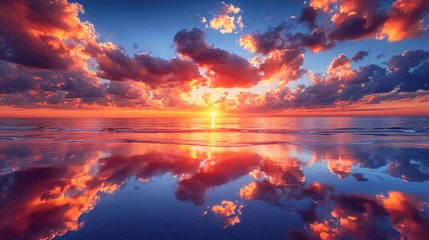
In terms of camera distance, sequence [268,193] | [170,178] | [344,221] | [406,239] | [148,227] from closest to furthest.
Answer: [406,239]
[148,227]
[344,221]
[268,193]
[170,178]

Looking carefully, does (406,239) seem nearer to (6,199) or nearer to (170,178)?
(170,178)

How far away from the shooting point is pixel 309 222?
5.64 m

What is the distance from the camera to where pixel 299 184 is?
901cm

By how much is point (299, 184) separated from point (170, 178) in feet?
20.3

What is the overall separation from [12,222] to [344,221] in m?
9.49

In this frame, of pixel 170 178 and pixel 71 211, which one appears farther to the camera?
pixel 170 178

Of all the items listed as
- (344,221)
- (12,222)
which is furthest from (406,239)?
(12,222)

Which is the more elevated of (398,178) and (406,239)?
(406,239)

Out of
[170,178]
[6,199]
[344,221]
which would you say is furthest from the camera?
[170,178]

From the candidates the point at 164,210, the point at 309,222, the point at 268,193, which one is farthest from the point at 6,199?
the point at 309,222

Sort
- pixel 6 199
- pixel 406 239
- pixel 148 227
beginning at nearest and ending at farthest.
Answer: pixel 406 239 → pixel 148 227 → pixel 6 199

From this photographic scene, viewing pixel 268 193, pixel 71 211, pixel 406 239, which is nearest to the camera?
pixel 406 239

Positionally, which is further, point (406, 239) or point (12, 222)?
point (12, 222)

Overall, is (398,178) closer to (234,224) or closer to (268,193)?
(268,193)
